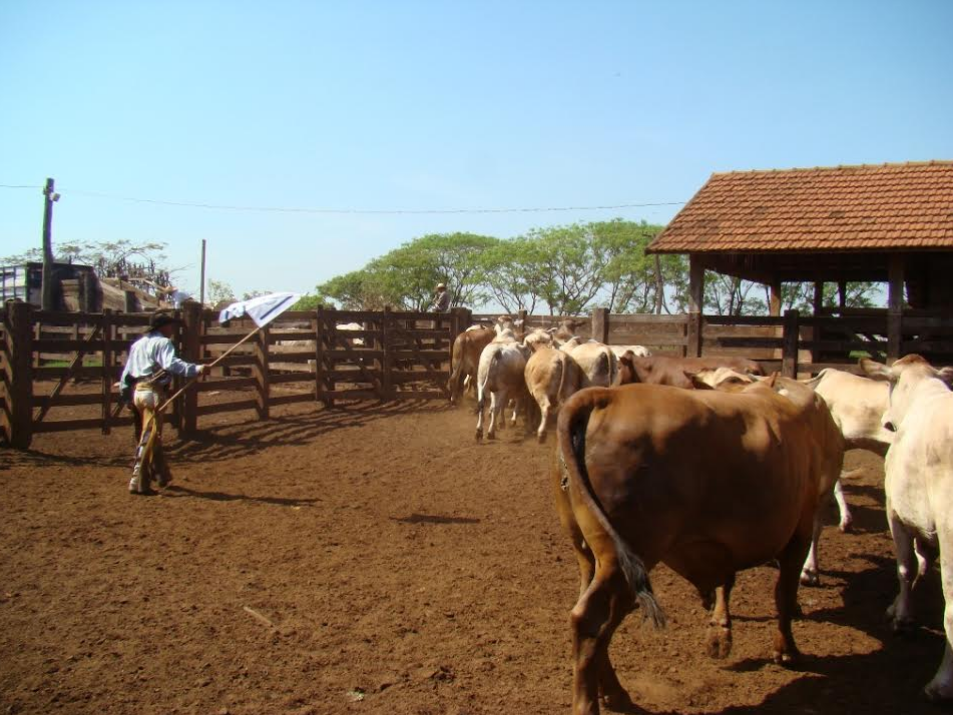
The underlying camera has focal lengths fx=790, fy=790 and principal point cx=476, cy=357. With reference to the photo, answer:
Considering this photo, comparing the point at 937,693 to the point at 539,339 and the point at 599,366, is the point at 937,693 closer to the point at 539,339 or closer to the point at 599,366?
the point at 599,366

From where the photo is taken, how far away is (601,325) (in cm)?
1593

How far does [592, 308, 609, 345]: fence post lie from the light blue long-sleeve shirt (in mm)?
9076

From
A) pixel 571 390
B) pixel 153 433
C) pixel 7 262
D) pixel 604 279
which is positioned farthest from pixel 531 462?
pixel 7 262

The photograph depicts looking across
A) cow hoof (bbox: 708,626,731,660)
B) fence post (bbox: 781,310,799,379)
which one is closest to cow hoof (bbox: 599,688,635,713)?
cow hoof (bbox: 708,626,731,660)

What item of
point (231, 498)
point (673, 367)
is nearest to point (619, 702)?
point (231, 498)

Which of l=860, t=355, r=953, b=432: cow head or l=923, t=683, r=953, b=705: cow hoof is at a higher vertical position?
l=860, t=355, r=953, b=432: cow head

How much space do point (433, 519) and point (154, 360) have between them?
366 centimetres

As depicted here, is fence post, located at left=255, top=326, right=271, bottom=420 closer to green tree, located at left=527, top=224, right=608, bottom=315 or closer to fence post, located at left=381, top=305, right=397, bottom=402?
fence post, located at left=381, top=305, right=397, bottom=402

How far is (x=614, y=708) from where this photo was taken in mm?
4082

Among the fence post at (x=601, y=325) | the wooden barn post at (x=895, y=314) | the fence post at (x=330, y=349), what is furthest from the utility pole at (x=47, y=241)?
the wooden barn post at (x=895, y=314)

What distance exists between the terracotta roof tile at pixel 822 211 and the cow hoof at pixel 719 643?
1129 cm

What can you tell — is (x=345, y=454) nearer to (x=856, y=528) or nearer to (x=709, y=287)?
(x=856, y=528)

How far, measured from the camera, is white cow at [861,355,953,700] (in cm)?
404

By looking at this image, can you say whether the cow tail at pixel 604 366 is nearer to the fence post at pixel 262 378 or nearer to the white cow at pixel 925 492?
the fence post at pixel 262 378
